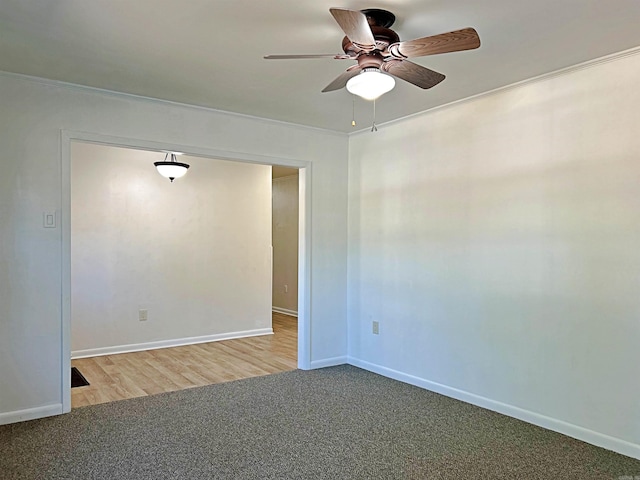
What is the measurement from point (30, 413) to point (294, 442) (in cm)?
188

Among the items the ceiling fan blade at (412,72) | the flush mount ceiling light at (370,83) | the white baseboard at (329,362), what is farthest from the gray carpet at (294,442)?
the ceiling fan blade at (412,72)

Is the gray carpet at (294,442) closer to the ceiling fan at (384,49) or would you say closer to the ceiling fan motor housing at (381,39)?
the ceiling fan at (384,49)

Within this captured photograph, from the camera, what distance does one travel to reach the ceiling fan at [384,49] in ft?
6.87

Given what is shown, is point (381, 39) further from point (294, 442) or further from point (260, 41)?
point (294, 442)

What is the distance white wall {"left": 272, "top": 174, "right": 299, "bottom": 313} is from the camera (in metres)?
8.31

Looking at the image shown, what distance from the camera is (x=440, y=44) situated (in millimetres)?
2176

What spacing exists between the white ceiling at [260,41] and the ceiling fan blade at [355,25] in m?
0.21

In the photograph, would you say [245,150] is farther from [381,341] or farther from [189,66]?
[381,341]

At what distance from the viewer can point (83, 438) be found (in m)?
2.96

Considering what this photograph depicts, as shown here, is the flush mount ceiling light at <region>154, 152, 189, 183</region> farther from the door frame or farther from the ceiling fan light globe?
the door frame

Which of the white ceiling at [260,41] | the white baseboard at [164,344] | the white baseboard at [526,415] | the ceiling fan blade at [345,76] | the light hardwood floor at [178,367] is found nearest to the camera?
the white ceiling at [260,41]

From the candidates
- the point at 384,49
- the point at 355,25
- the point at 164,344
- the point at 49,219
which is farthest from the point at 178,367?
the point at 355,25


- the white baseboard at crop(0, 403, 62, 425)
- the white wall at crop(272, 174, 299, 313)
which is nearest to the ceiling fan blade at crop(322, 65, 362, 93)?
the white baseboard at crop(0, 403, 62, 425)

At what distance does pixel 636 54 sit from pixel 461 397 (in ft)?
8.59
